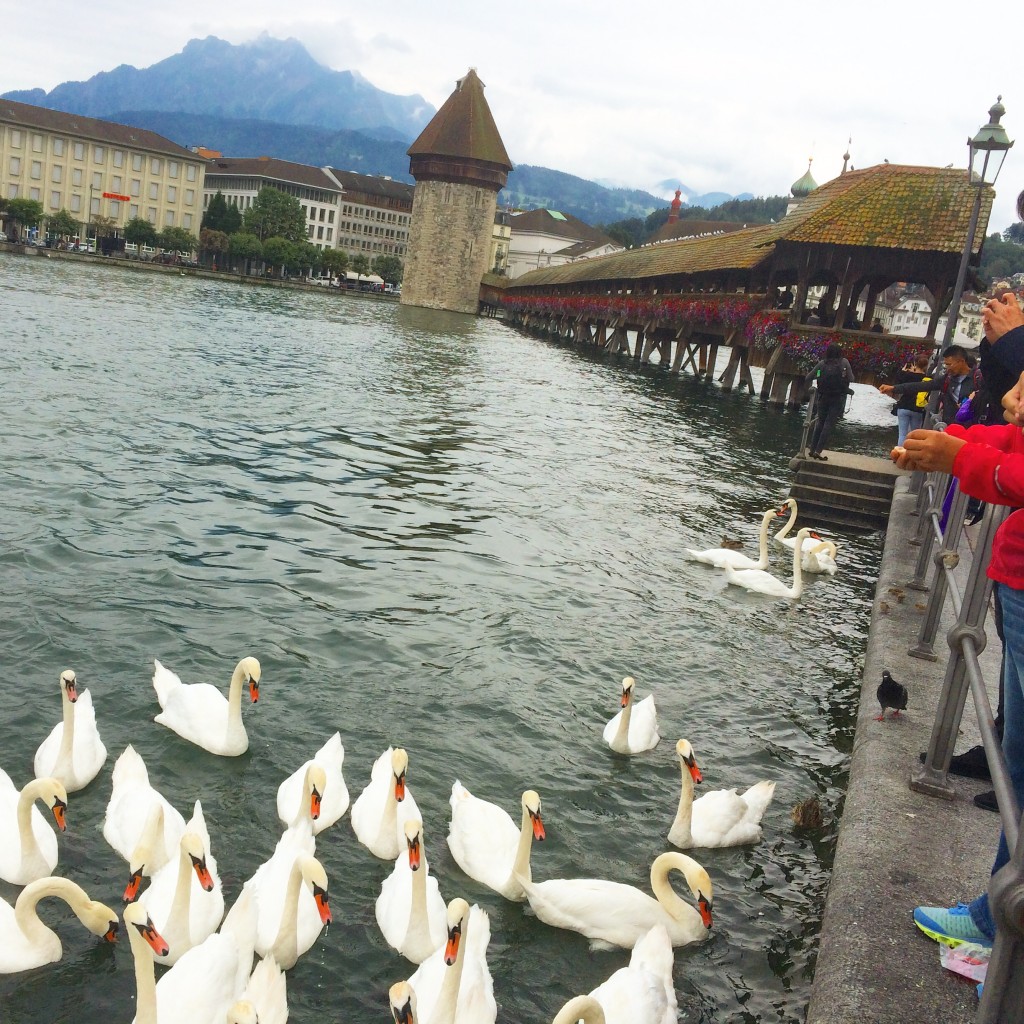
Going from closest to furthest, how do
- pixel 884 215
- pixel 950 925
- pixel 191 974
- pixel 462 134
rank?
pixel 950 925
pixel 191 974
pixel 884 215
pixel 462 134

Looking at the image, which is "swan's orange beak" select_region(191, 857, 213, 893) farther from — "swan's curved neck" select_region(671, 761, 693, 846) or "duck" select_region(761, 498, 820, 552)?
"duck" select_region(761, 498, 820, 552)

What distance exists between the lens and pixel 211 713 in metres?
5.95

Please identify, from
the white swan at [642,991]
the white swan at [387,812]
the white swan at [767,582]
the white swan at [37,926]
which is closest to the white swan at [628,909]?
the white swan at [642,991]

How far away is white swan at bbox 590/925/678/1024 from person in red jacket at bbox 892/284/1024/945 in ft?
3.34

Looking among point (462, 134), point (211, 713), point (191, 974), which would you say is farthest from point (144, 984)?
point (462, 134)

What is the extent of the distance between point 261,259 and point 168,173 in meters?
15.3

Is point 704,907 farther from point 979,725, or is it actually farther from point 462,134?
point 462,134

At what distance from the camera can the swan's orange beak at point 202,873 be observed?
4.16m

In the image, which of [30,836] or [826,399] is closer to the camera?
[30,836]

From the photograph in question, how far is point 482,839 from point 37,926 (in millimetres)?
1999

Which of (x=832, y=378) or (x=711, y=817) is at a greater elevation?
(x=832, y=378)

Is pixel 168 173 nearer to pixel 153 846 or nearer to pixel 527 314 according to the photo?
pixel 527 314

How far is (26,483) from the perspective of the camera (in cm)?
1076

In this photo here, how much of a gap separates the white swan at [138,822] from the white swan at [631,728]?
2562mm
